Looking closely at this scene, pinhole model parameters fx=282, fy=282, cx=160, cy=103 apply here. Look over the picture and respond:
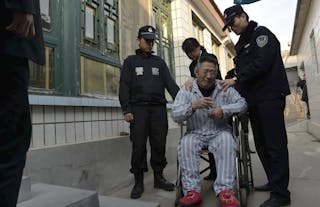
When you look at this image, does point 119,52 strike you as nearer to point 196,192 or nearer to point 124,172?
point 124,172

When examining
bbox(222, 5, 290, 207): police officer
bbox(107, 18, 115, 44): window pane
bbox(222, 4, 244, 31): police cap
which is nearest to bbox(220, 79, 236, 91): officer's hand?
bbox(222, 5, 290, 207): police officer

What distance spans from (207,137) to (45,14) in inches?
71.8

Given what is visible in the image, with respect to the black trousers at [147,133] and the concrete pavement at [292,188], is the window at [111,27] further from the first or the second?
the concrete pavement at [292,188]

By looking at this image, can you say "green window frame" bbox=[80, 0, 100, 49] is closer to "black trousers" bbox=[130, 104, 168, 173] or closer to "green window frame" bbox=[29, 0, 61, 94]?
"green window frame" bbox=[29, 0, 61, 94]

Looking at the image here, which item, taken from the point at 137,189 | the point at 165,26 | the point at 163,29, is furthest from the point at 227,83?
the point at 165,26

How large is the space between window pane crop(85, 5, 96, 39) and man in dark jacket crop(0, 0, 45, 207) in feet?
7.26

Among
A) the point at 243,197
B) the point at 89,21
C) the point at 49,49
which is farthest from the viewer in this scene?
the point at 89,21

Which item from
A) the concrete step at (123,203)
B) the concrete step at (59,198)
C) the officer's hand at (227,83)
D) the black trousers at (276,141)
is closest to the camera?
the concrete step at (59,198)

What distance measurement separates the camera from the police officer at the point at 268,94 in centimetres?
201

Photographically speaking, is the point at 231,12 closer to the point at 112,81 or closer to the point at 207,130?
the point at 207,130

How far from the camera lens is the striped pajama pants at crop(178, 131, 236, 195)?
189cm

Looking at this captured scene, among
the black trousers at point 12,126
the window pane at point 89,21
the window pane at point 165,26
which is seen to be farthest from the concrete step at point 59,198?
the window pane at point 165,26

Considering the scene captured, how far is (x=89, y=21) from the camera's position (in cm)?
313

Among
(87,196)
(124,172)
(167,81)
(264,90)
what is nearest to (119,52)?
(167,81)
